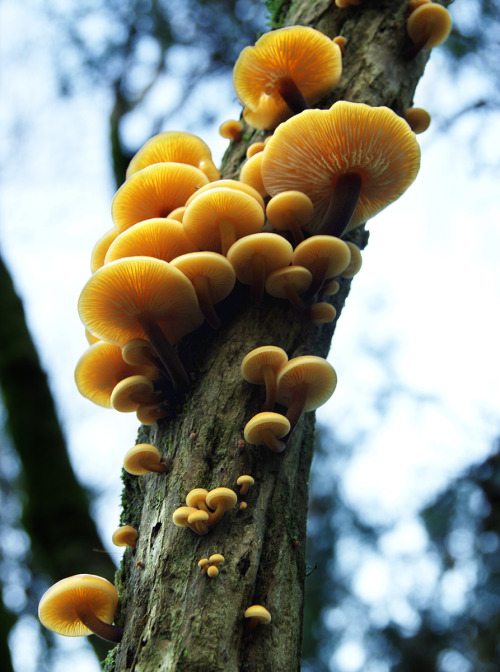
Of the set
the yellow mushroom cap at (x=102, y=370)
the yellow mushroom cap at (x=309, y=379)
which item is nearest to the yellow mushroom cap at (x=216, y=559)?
the yellow mushroom cap at (x=309, y=379)

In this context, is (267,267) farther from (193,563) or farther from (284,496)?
(193,563)

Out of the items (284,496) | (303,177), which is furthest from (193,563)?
(303,177)

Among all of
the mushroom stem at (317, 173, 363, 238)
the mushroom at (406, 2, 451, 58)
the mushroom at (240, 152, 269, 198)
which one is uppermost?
the mushroom at (406, 2, 451, 58)

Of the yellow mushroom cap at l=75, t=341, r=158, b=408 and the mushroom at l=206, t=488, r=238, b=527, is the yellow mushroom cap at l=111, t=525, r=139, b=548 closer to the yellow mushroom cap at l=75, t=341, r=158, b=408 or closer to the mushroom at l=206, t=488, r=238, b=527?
the mushroom at l=206, t=488, r=238, b=527

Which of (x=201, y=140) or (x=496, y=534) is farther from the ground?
(x=496, y=534)

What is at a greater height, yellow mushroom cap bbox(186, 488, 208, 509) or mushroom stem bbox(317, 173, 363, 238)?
mushroom stem bbox(317, 173, 363, 238)

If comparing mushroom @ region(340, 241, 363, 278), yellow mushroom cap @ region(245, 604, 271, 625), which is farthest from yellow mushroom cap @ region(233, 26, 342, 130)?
yellow mushroom cap @ region(245, 604, 271, 625)
